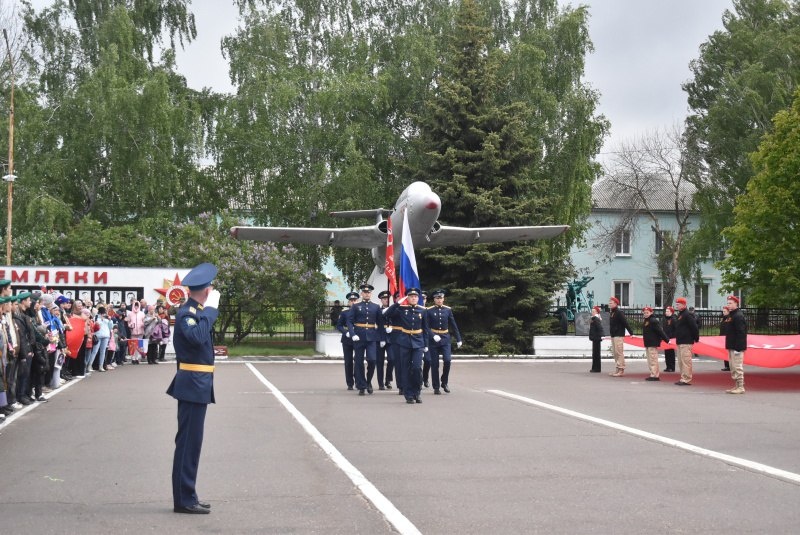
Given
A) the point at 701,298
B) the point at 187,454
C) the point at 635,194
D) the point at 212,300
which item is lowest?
the point at 187,454

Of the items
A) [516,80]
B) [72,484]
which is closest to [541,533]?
[72,484]

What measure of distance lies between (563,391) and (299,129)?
25172mm

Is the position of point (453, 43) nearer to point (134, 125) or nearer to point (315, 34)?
point (315, 34)

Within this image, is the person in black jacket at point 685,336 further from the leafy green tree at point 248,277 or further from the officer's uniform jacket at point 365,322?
the leafy green tree at point 248,277

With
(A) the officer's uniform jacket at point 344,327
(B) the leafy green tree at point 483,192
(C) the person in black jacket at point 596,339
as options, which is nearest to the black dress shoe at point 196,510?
(A) the officer's uniform jacket at point 344,327

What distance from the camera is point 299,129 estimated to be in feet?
133

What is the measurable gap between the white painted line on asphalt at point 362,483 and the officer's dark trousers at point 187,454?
128 centimetres

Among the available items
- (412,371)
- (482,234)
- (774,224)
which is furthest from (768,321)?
(412,371)

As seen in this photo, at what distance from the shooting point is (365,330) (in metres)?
17.0

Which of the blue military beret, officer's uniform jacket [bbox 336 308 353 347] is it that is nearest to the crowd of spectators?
officer's uniform jacket [bbox 336 308 353 347]

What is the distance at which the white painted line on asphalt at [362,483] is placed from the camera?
6280mm

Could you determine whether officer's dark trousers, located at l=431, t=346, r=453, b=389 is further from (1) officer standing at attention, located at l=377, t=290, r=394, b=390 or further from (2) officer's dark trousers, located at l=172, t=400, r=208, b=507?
(2) officer's dark trousers, located at l=172, t=400, r=208, b=507

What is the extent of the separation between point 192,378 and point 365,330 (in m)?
10.1

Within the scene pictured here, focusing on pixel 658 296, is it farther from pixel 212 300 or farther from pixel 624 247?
pixel 212 300
